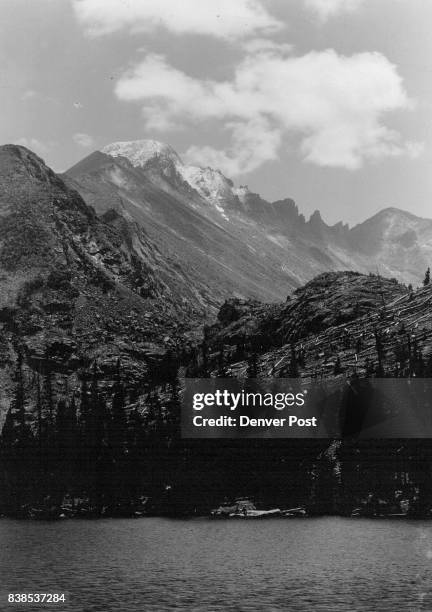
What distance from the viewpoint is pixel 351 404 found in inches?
7810

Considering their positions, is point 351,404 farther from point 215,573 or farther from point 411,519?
point 215,573

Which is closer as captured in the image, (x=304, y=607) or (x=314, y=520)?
(x=304, y=607)

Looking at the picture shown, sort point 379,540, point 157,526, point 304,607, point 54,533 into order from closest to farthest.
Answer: point 304,607, point 379,540, point 54,533, point 157,526

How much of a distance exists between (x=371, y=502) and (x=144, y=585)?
10880cm

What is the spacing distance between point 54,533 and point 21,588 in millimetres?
67804

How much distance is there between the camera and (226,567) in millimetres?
106000

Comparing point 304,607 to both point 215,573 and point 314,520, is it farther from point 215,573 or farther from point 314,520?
point 314,520

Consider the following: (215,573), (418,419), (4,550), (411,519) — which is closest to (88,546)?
(4,550)

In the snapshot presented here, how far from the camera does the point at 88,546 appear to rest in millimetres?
131750

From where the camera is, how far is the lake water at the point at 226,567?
269 feet

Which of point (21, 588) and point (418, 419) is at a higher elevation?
point (418, 419)

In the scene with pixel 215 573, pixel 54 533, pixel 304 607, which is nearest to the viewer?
pixel 304 607

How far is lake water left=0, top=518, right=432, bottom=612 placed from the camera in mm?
82062

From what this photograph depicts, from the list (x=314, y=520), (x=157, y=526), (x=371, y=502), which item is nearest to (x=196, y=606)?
(x=157, y=526)
